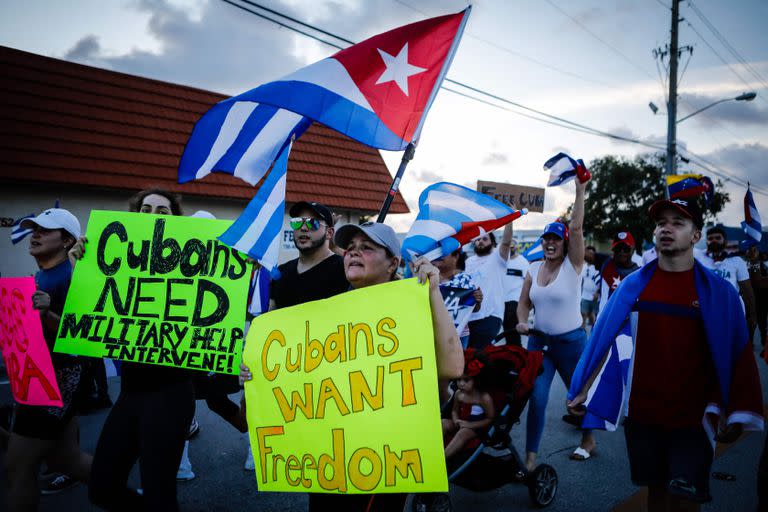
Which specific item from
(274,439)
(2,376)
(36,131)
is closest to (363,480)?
(274,439)

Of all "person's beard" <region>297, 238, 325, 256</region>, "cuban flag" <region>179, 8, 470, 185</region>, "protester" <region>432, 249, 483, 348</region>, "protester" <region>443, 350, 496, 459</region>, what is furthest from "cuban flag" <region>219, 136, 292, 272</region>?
"protester" <region>432, 249, 483, 348</region>

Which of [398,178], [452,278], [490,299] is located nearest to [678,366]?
[398,178]

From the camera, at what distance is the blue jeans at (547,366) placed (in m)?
4.29

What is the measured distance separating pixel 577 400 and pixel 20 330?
11.0ft

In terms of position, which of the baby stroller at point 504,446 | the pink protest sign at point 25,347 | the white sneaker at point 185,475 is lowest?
the white sneaker at point 185,475

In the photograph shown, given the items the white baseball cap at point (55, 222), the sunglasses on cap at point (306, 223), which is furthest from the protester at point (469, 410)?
the white baseball cap at point (55, 222)

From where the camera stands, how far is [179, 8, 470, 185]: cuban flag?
3.18m

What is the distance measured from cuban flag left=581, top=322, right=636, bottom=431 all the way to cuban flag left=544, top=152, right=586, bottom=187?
110cm

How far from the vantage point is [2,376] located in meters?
6.99

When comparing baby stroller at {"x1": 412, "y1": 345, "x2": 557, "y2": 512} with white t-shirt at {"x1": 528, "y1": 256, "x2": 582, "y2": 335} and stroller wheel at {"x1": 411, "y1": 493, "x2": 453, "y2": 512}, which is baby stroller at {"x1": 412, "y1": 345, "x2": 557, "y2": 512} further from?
white t-shirt at {"x1": 528, "y1": 256, "x2": 582, "y2": 335}

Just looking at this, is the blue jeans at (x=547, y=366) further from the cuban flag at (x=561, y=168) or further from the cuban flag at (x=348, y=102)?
the cuban flag at (x=348, y=102)

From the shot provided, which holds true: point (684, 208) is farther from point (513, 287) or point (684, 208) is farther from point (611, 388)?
point (513, 287)

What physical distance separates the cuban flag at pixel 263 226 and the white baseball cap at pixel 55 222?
3.87ft

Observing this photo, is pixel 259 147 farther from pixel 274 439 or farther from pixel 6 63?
pixel 6 63
